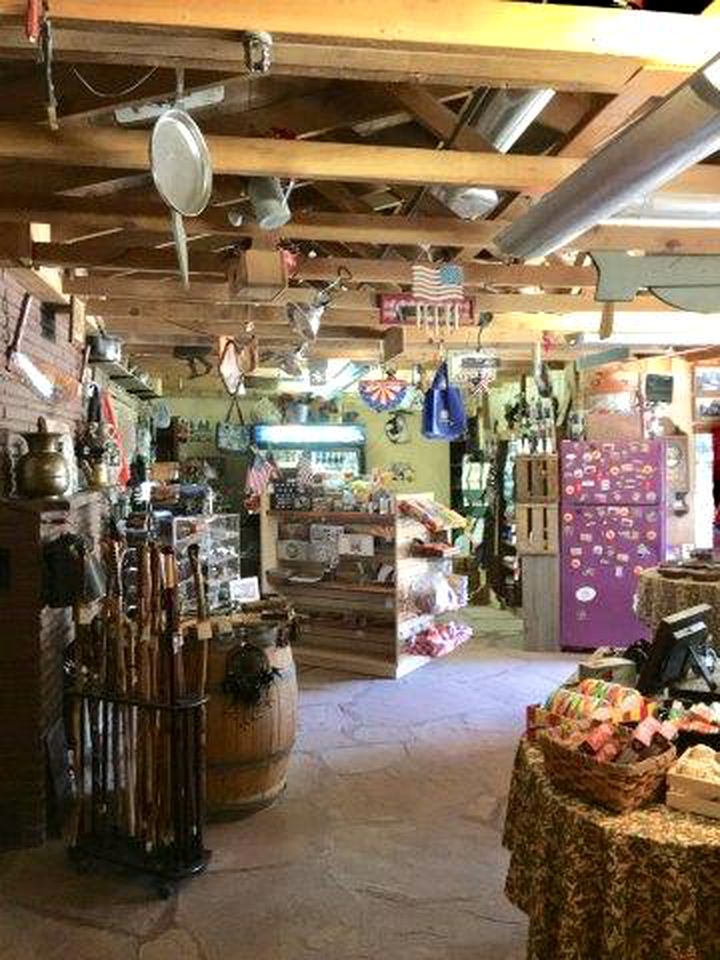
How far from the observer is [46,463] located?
4469 millimetres

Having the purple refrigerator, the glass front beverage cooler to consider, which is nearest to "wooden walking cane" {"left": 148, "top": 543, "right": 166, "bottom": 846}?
the purple refrigerator

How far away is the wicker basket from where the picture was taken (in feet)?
7.19

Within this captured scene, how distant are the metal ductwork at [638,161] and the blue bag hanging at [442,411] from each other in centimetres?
383

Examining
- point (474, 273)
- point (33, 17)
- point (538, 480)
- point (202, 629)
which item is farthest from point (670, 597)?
point (33, 17)

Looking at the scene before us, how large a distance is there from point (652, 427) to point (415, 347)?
2.80 metres

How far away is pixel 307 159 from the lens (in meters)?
3.39

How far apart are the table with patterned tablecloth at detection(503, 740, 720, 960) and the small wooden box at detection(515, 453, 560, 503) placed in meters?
6.06

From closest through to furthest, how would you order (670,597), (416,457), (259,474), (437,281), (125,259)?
1. (437,281)
2. (125,259)
3. (670,597)
4. (259,474)
5. (416,457)

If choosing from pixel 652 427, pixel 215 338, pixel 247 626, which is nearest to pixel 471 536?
pixel 652 427

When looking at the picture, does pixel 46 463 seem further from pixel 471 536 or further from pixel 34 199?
pixel 471 536

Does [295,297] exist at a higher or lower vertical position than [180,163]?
higher

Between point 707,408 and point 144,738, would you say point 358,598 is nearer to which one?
point 144,738

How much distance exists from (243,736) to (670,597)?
2921 millimetres

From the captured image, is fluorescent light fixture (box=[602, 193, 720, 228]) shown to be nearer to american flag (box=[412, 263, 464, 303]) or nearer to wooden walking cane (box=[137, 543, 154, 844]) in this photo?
american flag (box=[412, 263, 464, 303])
